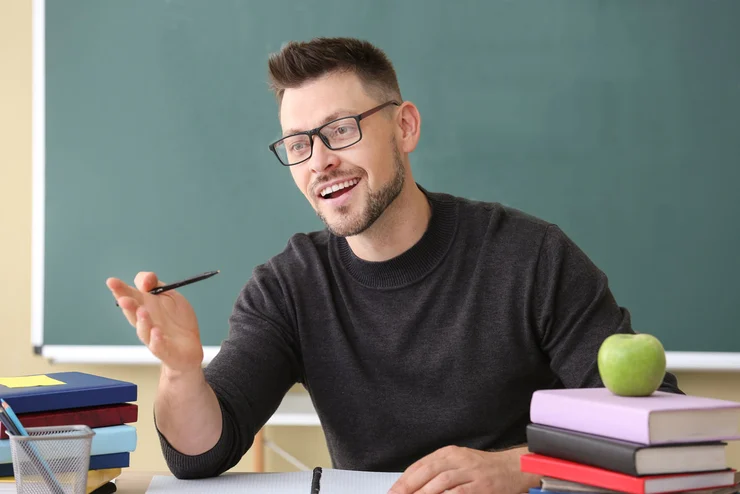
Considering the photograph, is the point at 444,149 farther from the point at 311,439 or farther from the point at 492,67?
the point at 311,439

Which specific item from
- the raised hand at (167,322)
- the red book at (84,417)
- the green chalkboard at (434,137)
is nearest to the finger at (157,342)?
the raised hand at (167,322)

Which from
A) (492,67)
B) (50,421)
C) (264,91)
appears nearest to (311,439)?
(264,91)

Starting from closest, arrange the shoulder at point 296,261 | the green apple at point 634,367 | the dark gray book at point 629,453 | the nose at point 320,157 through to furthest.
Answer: the dark gray book at point 629,453 < the green apple at point 634,367 < the nose at point 320,157 < the shoulder at point 296,261

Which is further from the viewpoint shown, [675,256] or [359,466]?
[675,256]

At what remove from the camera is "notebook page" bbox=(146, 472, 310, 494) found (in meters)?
1.22

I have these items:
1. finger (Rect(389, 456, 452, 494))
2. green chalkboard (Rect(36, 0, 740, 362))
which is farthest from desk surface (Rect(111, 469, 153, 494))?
green chalkboard (Rect(36, 0, 740, 362))

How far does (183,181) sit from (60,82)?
0.54 meters

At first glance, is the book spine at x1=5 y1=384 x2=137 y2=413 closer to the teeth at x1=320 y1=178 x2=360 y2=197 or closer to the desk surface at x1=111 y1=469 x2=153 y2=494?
the desk surface at x1=111 y1=469 x2=153 y2=494

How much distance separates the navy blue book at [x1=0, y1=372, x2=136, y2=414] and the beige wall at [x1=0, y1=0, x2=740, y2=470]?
1.61 meters

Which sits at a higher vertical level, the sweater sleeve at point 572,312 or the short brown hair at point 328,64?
the short brown hair at point 328,64

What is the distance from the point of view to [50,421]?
117 cm

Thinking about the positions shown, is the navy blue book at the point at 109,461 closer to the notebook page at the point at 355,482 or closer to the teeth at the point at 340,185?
the notebook page at the point at 355,482

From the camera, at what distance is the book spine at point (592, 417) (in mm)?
886

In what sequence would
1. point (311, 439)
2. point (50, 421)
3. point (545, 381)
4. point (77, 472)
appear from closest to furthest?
point (77, 472) → point (50, 421) → point (545, 381) → point (311, 439)
